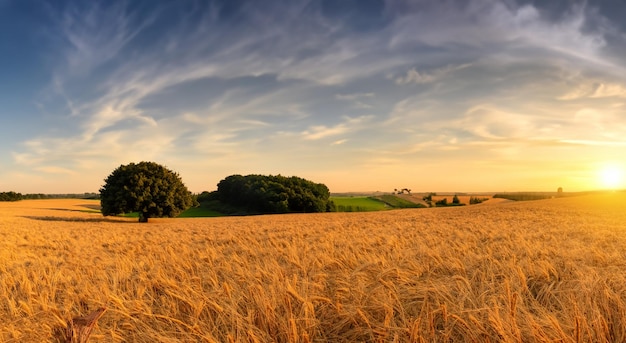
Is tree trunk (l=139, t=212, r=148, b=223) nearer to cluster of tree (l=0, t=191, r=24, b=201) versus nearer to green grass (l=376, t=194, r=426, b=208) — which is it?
cluster of tree (l=0, t=191, r=24, b=201)

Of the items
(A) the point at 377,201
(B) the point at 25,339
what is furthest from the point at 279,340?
(A) the point at 377,201

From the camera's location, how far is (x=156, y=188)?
47188mm

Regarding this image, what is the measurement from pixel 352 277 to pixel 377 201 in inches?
4611

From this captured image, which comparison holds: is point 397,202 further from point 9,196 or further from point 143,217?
point 9,196

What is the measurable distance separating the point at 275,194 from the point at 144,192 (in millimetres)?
40324

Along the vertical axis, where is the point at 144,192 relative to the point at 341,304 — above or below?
above

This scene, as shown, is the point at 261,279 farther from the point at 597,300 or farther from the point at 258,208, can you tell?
the point at 258,208

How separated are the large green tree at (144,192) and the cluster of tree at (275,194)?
3513cm

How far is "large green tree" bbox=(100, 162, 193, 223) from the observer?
46.3 m

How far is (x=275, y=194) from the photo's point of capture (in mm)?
84625

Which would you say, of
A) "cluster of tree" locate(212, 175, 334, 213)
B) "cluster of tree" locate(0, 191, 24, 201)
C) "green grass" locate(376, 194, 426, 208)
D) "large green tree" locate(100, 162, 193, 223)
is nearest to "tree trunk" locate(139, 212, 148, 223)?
"large green tree" locate(100, 162, 193, 223)

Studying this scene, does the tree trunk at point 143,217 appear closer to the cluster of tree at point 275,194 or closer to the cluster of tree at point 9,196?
the cluster of tree at point 275,194

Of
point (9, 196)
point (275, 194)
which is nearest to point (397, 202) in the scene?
point (275, 194)

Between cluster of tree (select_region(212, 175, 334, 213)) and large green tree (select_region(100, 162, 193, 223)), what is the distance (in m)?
35.1
